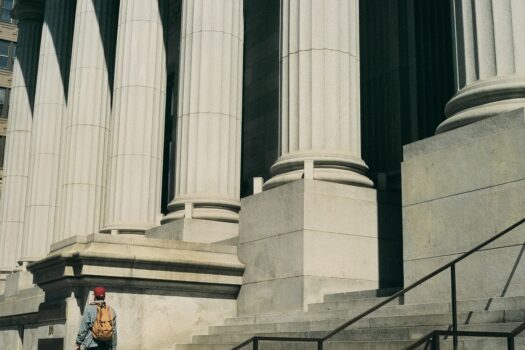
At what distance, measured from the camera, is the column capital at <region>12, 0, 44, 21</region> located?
38.1 metres

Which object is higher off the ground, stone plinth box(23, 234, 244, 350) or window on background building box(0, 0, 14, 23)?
window on background building box(0, 0, 14, 23)

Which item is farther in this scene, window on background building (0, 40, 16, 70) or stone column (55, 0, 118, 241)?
window on background building (0, 40, 16, 70)

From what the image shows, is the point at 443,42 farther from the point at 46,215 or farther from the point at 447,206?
the point at 46,215

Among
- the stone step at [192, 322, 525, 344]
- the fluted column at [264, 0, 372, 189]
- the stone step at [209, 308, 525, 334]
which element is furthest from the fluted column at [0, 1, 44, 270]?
the stone step at [192, 322, 525, 344]

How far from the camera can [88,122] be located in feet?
92.5

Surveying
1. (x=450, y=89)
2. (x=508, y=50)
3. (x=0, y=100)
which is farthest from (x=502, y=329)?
(x=0, y=100)

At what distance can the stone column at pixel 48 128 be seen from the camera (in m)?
31.5

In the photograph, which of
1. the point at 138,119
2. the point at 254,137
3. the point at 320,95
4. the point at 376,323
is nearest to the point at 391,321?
the point at 376,323

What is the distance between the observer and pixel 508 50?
1317 centimetres

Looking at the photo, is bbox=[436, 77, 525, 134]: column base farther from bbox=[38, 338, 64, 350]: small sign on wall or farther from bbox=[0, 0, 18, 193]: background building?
bbox=[0, 0, 18, 193]: background building

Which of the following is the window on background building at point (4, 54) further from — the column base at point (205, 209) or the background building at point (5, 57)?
the column base at point (205, 209)

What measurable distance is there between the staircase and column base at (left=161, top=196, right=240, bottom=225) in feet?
13.2

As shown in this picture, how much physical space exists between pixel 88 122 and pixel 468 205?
18.3 metres

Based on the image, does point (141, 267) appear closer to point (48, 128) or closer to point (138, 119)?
point (138, 119)
